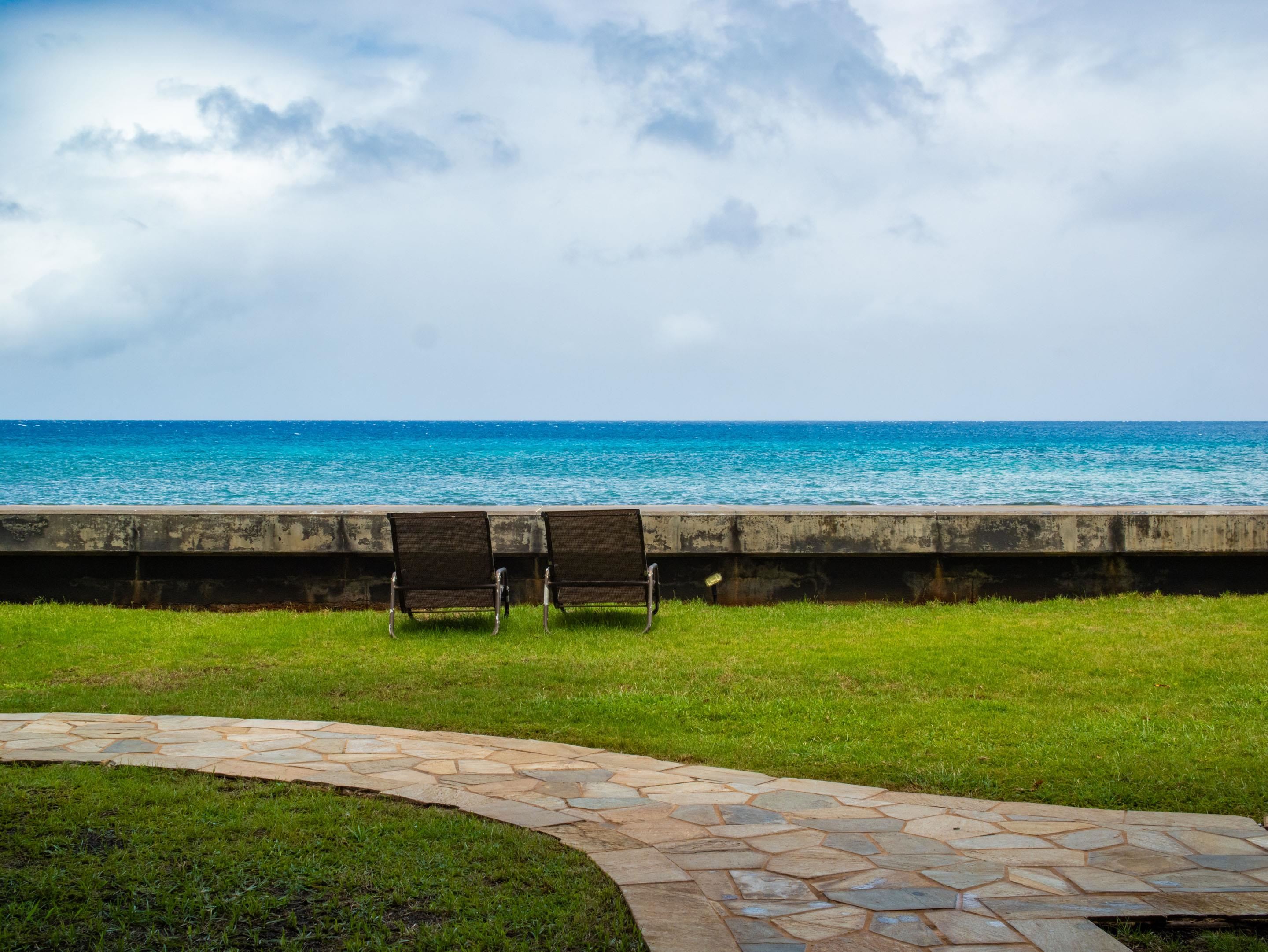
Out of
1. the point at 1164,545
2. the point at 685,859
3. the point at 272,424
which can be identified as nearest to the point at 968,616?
the point at 1164,545

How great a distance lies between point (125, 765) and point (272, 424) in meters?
147

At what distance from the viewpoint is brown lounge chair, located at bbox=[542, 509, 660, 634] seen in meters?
8.23

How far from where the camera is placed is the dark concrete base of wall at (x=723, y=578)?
912 cm

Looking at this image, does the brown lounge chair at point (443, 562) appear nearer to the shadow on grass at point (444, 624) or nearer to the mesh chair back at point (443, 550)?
the mesh chair back at point (443, 550)

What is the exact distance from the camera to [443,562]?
8.11 m

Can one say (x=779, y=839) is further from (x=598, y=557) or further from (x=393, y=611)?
(x=393, y=611)

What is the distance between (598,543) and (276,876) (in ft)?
16.4

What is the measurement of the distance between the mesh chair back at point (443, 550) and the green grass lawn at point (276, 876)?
376 centimetres

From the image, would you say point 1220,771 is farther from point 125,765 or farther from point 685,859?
point 125,765

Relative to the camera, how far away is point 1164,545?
892cm

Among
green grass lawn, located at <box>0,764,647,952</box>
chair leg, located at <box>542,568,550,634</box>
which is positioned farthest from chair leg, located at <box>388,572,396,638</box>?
green grass lawn, located at <box>0,764,647,952</box>

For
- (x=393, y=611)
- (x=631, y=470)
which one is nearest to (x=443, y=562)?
(x=393, y=611)

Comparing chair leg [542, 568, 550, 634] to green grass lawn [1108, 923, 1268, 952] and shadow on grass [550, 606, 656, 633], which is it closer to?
shadow on grass [550, 606, 656, 633]

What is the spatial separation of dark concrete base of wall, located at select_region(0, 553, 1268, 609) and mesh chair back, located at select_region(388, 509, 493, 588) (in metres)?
1.23
